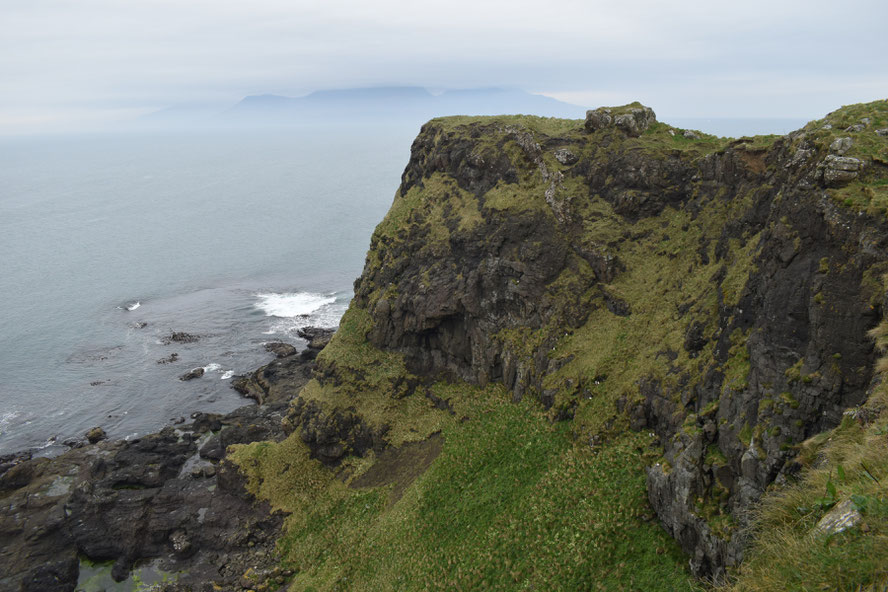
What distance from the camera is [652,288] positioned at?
109 feet

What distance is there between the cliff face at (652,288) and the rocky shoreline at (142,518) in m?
8.10

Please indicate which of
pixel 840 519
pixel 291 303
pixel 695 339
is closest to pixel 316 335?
pixel 291 303

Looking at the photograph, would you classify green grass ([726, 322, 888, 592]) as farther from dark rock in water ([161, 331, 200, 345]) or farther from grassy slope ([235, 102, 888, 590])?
dark rock in water ([161, 331, 200, 345])

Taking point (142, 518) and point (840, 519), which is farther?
point (142, 518)

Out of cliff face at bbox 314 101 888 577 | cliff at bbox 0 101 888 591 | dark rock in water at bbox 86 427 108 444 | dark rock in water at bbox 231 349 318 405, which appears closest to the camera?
cliff at bbox 0 101 888 591

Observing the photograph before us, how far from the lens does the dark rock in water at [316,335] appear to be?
220 ft

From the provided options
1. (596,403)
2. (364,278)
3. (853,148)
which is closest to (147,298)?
(364,278)

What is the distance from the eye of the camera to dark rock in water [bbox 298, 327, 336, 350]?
6712 centimetres

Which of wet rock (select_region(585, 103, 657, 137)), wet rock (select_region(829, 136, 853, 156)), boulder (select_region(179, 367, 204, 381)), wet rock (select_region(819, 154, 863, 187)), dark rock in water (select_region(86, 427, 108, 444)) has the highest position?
wet rock (select_region(585, 103, 657, 137))

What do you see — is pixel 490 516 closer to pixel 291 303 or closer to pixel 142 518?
pixel 142 518

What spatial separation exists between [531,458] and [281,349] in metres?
45.6

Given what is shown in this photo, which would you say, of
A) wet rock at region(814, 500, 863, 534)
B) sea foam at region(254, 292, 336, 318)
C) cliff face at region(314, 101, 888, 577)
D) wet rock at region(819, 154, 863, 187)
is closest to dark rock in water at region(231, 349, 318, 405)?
cliff face at region(314, 101, 888, 577)

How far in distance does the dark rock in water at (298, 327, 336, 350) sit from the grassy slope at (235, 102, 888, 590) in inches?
912

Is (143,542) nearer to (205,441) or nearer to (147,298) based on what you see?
(205,441)
